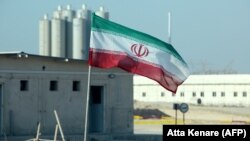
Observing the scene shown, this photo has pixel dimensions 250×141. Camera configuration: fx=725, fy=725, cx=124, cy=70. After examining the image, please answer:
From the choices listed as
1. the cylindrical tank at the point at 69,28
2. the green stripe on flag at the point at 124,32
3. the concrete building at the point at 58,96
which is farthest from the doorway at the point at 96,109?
the cylindrical tank at the point at 69,28

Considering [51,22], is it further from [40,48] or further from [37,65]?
[37,65]

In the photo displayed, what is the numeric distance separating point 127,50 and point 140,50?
262mm

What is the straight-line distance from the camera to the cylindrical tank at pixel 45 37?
8094 cm

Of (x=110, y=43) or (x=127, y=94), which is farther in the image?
(x=127, y=94)

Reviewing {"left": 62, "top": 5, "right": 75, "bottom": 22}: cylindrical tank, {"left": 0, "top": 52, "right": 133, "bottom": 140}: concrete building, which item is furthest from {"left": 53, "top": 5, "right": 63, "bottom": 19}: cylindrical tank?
{"left": 0, "top": 52, "right": 133, "bottom": 140}: concrete building

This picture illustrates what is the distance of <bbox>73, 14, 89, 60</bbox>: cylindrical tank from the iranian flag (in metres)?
64.7

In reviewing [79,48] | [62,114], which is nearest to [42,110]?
[62,114]

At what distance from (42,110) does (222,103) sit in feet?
226

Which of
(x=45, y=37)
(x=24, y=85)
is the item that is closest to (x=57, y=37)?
(x=45, y=37)

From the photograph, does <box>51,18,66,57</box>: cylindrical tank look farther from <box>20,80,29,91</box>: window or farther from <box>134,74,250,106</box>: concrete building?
<box>20,80,29,91</box>: window

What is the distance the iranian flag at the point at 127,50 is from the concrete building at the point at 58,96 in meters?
13.0

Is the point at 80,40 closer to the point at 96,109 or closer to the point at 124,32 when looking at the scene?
the point at 96,109

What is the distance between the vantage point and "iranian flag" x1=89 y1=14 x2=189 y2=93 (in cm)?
1450

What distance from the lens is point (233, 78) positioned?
3696 inches
